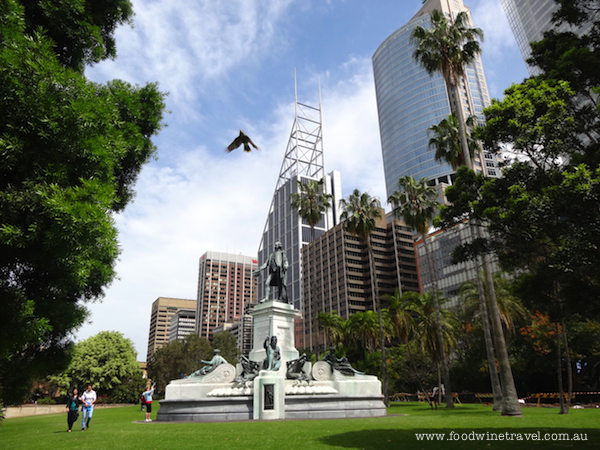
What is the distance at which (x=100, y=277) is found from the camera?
31.7ft

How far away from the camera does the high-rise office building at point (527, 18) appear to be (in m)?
92.6

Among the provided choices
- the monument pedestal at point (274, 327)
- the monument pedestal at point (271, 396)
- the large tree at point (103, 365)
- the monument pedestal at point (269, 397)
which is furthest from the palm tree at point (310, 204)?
the large tree at point (103, 365)

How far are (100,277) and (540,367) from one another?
37.7 metres

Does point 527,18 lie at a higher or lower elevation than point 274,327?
higher

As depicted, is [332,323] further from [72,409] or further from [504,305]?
[72,409]

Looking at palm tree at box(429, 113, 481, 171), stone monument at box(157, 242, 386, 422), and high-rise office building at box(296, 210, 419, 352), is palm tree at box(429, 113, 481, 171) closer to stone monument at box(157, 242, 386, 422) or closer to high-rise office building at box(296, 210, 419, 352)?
stone monument at box(157, 242, 386, 422)

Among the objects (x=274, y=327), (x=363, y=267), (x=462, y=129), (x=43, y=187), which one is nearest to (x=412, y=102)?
(x=363, y=267)

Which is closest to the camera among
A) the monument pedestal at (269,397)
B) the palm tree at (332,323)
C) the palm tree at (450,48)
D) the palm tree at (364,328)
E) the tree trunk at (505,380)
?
the monument pedestal at (269,397)

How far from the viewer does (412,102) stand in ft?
511

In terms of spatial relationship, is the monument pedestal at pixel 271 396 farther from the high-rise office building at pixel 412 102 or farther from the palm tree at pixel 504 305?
the high-rise office building at pixel 412 102

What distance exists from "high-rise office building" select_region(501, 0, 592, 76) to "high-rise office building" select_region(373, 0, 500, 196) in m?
31.4

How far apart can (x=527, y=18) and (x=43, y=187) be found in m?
123

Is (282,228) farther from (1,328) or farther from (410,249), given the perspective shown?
(1,328)

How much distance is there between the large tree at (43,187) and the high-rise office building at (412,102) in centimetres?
14317
